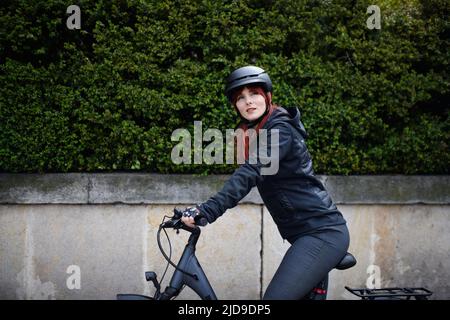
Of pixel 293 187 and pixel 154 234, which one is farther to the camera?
pixel 154 234

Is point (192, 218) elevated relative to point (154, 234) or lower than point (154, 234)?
elevated

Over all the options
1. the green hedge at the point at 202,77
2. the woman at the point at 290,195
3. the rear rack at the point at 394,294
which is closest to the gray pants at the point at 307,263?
the woman at the point at 290,195

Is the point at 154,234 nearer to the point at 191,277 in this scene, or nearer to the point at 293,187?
the point at 191,277

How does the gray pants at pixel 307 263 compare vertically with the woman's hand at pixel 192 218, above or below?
below

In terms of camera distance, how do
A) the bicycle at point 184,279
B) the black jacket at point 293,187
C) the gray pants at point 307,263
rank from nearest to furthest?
1. the bicycle at point 184,279
2. the gray pants at point 307,263
3. the black jacket at point 293,187

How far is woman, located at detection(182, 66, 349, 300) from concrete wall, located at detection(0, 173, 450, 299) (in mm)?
1830

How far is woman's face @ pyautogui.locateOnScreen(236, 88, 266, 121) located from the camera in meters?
3.29

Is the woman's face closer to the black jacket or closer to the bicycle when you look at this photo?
the black jacket

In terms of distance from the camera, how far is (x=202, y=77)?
5184 mm

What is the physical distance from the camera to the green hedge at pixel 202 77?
5.01 m

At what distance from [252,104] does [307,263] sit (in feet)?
3.21

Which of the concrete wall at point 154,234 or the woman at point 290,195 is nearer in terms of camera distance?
the woman at point 290,195

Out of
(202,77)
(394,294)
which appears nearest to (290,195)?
(394,294)

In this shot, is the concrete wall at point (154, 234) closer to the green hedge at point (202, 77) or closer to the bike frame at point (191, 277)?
the green hedge at point (202, 77)
